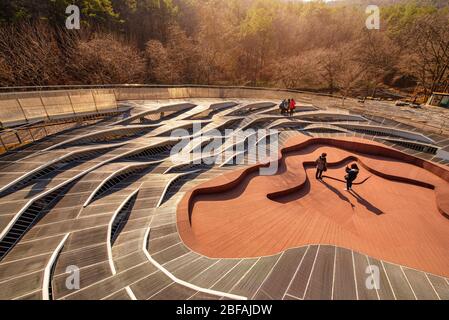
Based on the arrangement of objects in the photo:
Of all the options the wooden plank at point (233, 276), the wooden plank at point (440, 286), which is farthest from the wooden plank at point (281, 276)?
the wooden plank at point (440, 286)

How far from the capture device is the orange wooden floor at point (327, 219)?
685cm

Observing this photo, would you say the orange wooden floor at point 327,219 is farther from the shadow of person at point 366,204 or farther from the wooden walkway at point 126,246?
the wooden walkway at point 126,246

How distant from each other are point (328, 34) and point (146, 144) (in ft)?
192

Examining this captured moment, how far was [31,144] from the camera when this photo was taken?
966 cm

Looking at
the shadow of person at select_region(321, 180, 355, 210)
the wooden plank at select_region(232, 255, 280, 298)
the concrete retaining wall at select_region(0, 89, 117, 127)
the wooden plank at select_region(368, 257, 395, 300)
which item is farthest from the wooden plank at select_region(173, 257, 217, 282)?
the concrete retaining wall at select_region(0, 89, 117, 127)

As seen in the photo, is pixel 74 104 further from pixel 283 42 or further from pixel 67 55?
pixel 283 42

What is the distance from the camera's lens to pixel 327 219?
8.41 meters

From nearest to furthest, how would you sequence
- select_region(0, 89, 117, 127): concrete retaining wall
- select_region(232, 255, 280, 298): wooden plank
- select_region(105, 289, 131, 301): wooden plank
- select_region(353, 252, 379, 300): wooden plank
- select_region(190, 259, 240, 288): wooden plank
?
select_region(353, 252, 379, 300): wooden plank → select_region(232, 255, 280, 298): wooden plank → select_region(105, 289, 131, 301): wooden plank → select_region(190, 259, 240, 288): wooden plank → select_region(0, 89, 117, 127): concrete retaining wall

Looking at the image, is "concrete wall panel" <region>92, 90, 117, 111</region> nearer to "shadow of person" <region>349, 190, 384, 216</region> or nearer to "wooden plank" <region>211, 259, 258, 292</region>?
"wooden plank" <region>211, 259, 258, 292</region>

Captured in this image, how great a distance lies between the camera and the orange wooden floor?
6848mm

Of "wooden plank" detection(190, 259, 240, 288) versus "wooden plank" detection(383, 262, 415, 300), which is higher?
"wooden plank" detection(383, 262, 415, 300)

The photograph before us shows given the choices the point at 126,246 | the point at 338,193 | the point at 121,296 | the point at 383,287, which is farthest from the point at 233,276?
the point at 338,193

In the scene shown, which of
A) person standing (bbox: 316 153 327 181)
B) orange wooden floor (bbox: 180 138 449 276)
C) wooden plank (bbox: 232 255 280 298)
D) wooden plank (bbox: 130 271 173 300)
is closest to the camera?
wooden plank (bbox: 232 255 280 298)

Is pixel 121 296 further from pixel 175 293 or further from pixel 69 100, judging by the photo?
pixel 69 100
